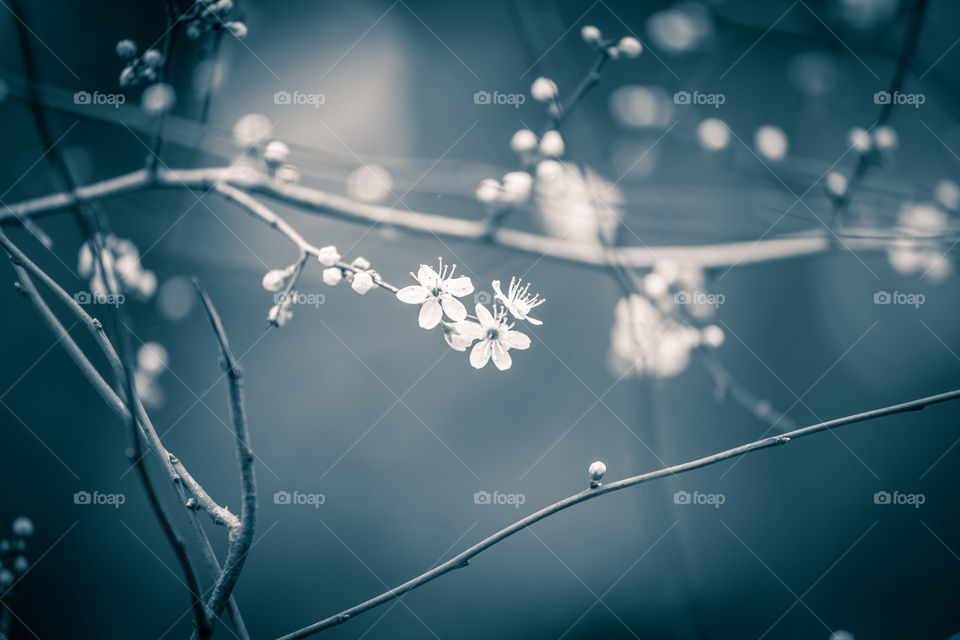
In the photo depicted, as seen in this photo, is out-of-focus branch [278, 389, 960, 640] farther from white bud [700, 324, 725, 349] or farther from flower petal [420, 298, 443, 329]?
white bud [700, 324, 725, 349]

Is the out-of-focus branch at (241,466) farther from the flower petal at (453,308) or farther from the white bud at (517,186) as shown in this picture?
the white bud at (517,186)

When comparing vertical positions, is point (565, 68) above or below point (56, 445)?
above

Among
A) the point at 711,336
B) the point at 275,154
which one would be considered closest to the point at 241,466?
the point at 275,154

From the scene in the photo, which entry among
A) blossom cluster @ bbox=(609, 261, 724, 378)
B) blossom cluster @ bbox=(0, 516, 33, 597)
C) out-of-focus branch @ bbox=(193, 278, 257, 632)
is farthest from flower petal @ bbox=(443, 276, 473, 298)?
blossom cluster @ bbox=(0, 516, 33, 597)

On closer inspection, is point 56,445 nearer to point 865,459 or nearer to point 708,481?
point 708,481

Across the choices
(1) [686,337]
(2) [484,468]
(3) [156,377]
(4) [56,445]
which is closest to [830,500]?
(1) [686,337]

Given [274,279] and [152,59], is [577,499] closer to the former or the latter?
[274,279]
